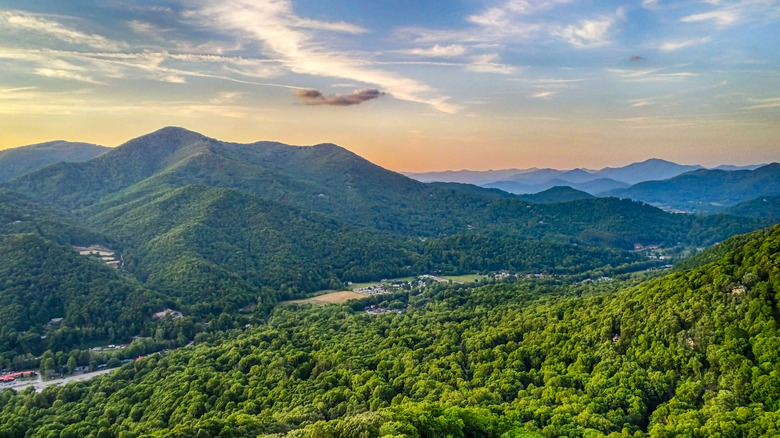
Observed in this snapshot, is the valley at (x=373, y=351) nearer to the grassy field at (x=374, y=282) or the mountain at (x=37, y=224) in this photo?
the mountain at (x=37, y=224)

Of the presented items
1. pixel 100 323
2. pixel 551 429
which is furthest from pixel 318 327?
pixel 551 429

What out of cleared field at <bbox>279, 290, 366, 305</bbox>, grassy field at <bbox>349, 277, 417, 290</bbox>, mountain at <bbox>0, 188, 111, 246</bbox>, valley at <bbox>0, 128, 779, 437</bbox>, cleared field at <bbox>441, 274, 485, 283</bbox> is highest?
mountain at <bbox>0, 188, 111, 246</bbox>

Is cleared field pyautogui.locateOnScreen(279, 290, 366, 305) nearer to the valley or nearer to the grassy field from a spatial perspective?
the valley

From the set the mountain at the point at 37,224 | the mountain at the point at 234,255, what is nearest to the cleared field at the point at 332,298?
the mountain at the point at 234,255

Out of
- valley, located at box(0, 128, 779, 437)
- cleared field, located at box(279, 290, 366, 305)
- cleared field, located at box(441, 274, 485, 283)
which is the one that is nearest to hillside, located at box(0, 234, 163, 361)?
valley, located at box(0, 128, 779, 437)

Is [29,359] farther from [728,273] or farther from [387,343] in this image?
[728,273]
